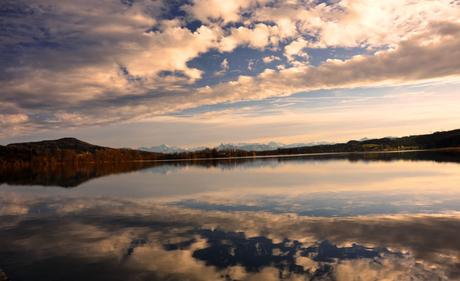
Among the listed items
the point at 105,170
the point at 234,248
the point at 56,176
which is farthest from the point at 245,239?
the point at 105,170

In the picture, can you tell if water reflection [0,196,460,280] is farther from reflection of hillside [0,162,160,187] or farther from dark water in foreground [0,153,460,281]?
reflection of hillside [0,162,160,187]

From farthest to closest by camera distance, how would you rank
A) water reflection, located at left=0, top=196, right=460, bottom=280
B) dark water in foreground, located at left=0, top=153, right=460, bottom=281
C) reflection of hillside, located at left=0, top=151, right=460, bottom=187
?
reflection of hillside, located at left=0, top=151, right=460, bottom=187 → dark water in foreground, located at left=0, top=153, right=460, bottom=281 → water reflection, located at left=0, top=196, right=460, bottom=280

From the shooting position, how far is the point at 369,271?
13.5 metres

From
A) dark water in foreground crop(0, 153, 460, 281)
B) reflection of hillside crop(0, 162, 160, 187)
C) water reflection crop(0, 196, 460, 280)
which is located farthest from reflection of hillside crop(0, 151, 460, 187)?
water reflection crop(0, 196, 460, 280)

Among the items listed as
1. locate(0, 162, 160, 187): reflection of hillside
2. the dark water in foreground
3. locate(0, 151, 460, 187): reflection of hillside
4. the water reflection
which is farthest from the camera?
locate(0, 151, 460, 187): reflection of hillside

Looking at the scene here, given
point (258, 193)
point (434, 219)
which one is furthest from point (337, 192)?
point (434, 219)

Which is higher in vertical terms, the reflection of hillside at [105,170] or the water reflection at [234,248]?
the reflection of hillside at [105,170]

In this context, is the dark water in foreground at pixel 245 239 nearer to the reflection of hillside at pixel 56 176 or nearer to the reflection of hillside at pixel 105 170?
the reflection of hillside at pixel 56 176

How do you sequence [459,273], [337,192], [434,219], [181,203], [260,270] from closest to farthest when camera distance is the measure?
[459,273], [260,270], [434,219], [181,203], [337,192]

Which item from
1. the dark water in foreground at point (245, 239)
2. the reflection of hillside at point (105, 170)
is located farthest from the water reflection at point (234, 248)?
the reflection of hillside at point (105, 170)

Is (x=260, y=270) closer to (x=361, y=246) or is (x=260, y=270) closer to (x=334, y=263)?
(x=334, y=263)

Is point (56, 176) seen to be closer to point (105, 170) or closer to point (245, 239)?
point (105, 170)

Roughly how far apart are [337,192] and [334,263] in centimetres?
2141

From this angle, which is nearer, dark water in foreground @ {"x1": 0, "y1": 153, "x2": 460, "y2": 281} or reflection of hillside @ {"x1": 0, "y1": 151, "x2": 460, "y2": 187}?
dark water in foreground @ {"x1": 0, "y1": 153, "x2": 460, "y2": 281}
